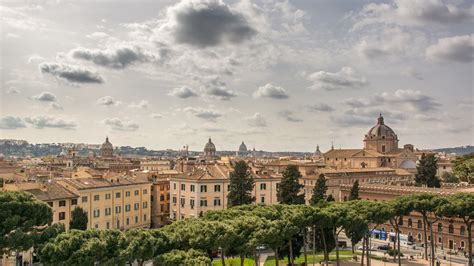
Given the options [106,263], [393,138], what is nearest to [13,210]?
[106,263]

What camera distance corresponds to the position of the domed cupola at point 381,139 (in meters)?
160

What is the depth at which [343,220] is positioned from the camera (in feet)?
169

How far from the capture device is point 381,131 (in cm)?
16288

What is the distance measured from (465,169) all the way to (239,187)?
71800 millimetres

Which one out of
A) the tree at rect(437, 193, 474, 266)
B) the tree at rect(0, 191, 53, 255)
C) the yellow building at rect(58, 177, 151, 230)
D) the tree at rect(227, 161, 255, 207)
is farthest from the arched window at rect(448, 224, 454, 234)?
the tree at rect(0, 191, 53, 255)

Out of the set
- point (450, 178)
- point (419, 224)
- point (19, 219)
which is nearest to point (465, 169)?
point (450, 178)

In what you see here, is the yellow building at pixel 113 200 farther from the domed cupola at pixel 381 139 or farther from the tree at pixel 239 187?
the domed cupola at pixel 381 139

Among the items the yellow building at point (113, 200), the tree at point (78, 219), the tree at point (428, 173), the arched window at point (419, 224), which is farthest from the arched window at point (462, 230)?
the tree at point (78, 219)

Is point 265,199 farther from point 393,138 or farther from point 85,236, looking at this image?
point 393,138

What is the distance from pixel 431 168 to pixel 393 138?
63.8 meters

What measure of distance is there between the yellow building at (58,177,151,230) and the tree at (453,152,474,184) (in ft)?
248

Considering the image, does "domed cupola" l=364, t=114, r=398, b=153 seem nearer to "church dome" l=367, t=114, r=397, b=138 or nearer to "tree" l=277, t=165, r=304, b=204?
"church dome" l=367, t=114, r=397, b=138

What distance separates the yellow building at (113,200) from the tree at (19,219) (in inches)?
1167

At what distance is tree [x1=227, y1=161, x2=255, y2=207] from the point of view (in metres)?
72.4
